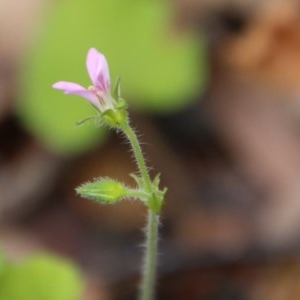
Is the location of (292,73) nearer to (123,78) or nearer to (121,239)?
(123,78)

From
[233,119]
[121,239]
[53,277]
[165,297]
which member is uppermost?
[233,119]

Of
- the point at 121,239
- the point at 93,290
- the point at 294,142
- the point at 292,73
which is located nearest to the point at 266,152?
the point at 294,142

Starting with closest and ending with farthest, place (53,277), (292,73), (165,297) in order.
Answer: (53,277) → (165,297) → (292,73)

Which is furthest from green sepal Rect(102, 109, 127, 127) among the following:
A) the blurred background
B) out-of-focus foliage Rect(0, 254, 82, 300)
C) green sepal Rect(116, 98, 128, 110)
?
the blurred background

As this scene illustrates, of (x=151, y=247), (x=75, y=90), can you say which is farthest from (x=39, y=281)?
(x=75, y=90)

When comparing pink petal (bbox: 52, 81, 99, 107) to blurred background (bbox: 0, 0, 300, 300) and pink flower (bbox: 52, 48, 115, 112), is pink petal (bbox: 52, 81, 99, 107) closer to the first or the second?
pink flower (bbox: 52, 48, 115, 112)

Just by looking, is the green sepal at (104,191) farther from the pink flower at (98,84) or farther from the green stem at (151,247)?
the pink flower at (98,84)

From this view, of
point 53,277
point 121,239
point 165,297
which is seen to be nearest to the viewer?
point 53,277
